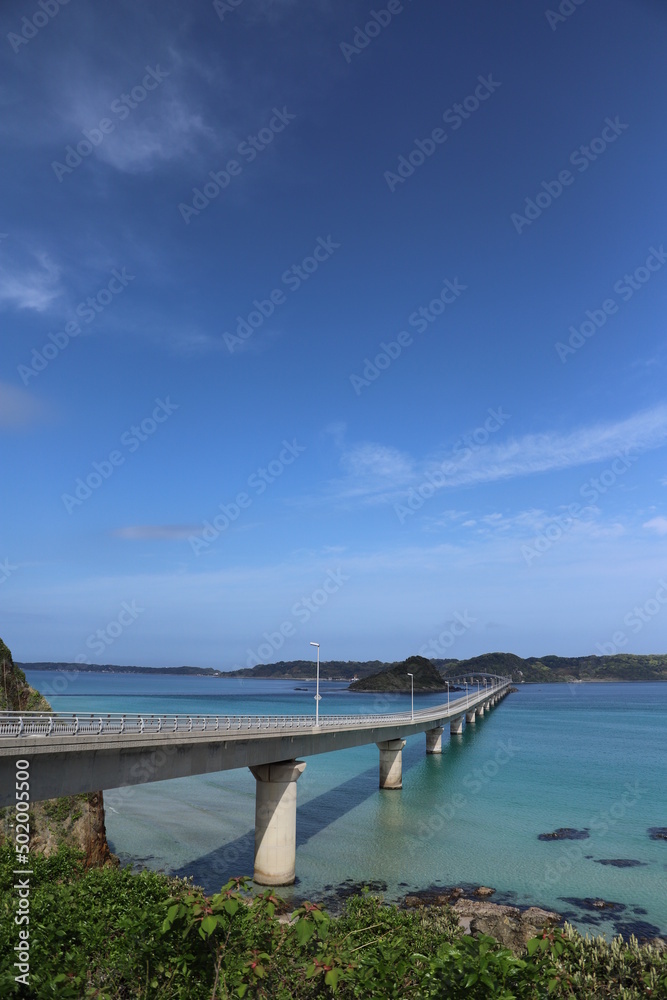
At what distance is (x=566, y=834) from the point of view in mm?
44500

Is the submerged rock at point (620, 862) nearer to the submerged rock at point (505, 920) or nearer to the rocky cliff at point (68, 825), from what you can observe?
the submerged rock at point (505, 920)

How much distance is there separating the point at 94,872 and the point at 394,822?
126 ft

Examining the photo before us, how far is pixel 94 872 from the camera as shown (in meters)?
13.8

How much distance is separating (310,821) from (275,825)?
16419 millimetres

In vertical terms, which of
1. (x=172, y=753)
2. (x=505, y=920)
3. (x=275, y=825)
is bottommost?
Result: (x=275, y=825)

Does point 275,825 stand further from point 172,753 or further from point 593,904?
point 593,904

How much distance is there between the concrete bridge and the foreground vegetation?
9.81m

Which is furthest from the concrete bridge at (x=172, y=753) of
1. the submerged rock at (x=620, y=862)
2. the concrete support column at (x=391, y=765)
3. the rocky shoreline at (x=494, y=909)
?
the submerged rock at (x=620, y=862)

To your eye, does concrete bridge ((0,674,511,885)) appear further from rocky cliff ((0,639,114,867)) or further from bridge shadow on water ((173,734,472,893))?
rocky cliff ((0,639,114,867))

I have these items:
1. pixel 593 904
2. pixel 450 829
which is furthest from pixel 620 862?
pixel 450 829

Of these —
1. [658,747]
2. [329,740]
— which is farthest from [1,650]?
[658,747]

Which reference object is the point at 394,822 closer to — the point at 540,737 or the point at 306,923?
the point at 306,923

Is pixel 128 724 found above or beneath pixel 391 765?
above

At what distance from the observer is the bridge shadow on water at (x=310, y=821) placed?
33375 mm
